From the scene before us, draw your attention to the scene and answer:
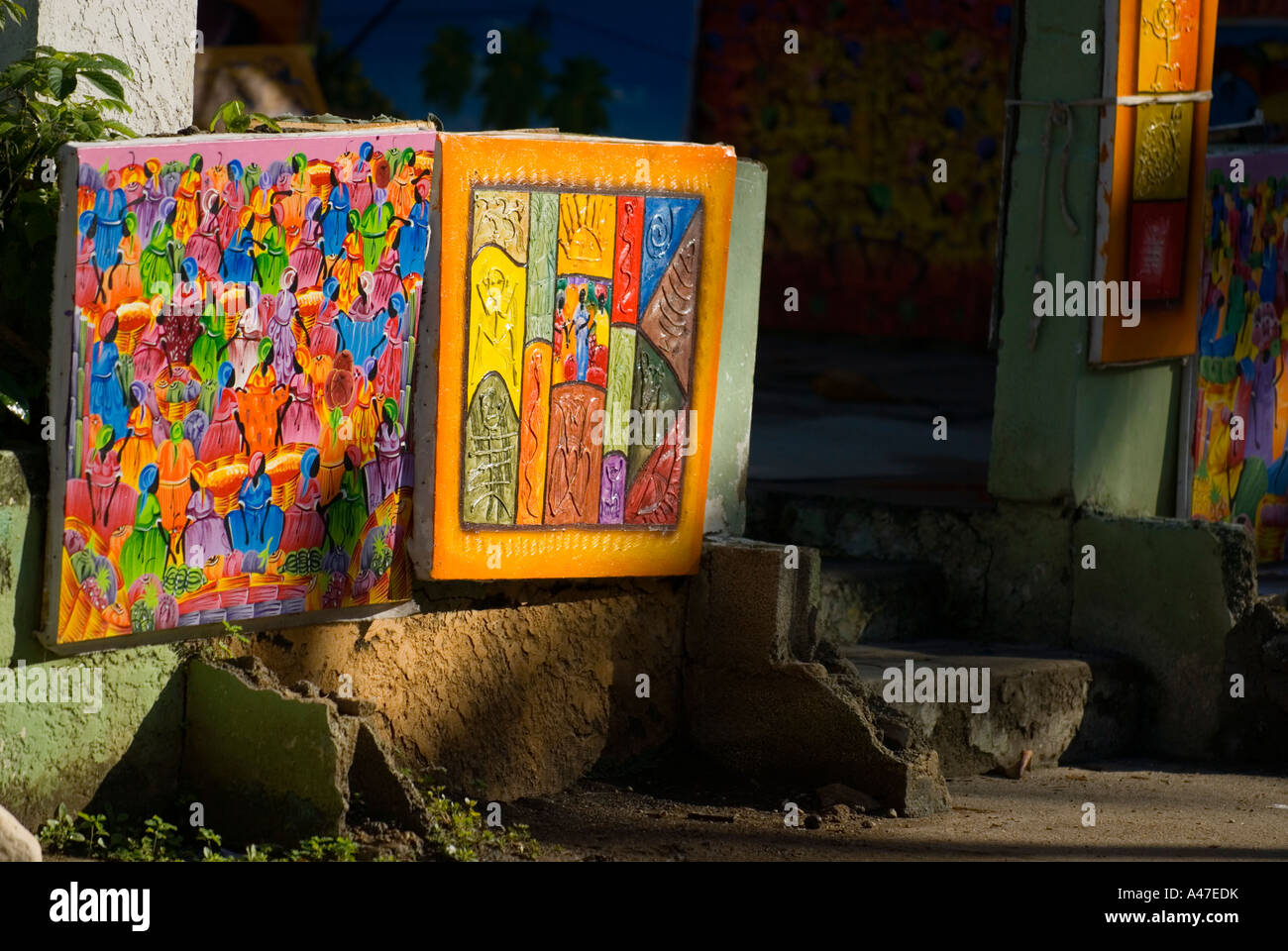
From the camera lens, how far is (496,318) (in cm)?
534

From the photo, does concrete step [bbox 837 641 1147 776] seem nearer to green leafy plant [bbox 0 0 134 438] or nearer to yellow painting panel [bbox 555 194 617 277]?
yellow painting panel [bbox 555 194 617 277]

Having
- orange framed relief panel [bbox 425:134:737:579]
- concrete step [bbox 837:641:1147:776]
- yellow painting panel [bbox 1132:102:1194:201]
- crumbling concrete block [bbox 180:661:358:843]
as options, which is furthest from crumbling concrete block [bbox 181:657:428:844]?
yellow painting panel [bbox 1132:102:1194:201]

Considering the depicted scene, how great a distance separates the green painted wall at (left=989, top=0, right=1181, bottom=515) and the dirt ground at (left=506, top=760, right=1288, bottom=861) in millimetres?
1206

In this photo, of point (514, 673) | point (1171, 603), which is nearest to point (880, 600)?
point (1171, 603)

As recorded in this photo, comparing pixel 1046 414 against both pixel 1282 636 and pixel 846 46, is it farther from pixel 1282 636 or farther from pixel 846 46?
pixel 846 46

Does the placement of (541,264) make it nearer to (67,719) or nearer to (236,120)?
(236,120)

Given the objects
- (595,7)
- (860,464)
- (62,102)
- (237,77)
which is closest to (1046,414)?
(860,464)

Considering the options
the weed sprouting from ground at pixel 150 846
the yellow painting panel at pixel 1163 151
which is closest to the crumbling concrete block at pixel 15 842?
the weed sprouting from ground at pixel 150 846

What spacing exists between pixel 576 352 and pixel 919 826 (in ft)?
5.42

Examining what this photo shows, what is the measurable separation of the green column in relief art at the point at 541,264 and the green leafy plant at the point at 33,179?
1.09m

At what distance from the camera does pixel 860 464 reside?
8.55m

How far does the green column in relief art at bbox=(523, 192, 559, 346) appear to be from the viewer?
5.39 meters

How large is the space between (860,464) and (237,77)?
218 inches

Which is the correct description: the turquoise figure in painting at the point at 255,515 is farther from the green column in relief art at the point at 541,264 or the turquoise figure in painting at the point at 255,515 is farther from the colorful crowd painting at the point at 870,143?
the colorful crowd painting at the point at 870,143
